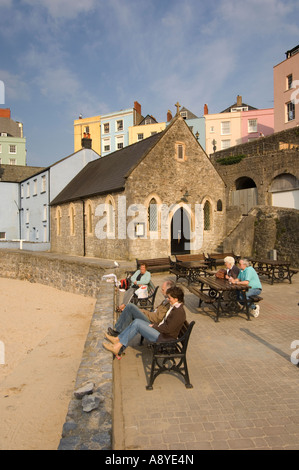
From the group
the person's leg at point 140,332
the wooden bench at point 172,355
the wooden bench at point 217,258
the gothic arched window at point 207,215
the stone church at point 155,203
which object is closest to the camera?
the wooden bench at point 172,355

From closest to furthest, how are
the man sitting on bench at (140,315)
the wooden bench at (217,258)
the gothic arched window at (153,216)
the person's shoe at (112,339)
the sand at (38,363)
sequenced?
1. the sand at (38,363)
2. the person's shoe at (112,339)
3. the man sitting on bench at (140,315)
4. the wooden bench at (217,258)
5. the gothic arched window at (153,216)

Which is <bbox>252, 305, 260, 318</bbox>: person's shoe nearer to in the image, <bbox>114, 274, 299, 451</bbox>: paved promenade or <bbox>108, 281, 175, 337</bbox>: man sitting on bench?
<bbox>114, 274, 299, 451</bbox>: paved promenade

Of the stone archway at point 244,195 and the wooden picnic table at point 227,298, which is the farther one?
the stone archway at point 244,195

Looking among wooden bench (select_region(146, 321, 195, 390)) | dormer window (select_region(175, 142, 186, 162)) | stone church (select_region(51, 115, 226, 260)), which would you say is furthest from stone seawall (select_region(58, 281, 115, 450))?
dormer window (select_region(175, 142, 186, 162))

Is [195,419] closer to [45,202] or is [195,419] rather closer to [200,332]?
[200,332]

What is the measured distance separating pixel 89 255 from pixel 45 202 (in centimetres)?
1120

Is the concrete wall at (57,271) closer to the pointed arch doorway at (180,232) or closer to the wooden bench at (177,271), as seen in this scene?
the wooden bench at (177,271)

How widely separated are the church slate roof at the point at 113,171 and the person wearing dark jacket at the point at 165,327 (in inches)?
469

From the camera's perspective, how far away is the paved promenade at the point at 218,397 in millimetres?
3383

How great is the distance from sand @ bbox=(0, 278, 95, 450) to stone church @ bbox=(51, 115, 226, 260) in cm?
421

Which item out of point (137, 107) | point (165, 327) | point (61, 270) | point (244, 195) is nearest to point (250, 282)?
point (165, 327)

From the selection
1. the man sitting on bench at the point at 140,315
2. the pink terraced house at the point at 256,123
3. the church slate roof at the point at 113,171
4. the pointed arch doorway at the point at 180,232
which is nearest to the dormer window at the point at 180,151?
the church slate roof at the point at 113,171

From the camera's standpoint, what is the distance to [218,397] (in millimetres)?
4191

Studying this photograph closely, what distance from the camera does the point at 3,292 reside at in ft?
63.4
